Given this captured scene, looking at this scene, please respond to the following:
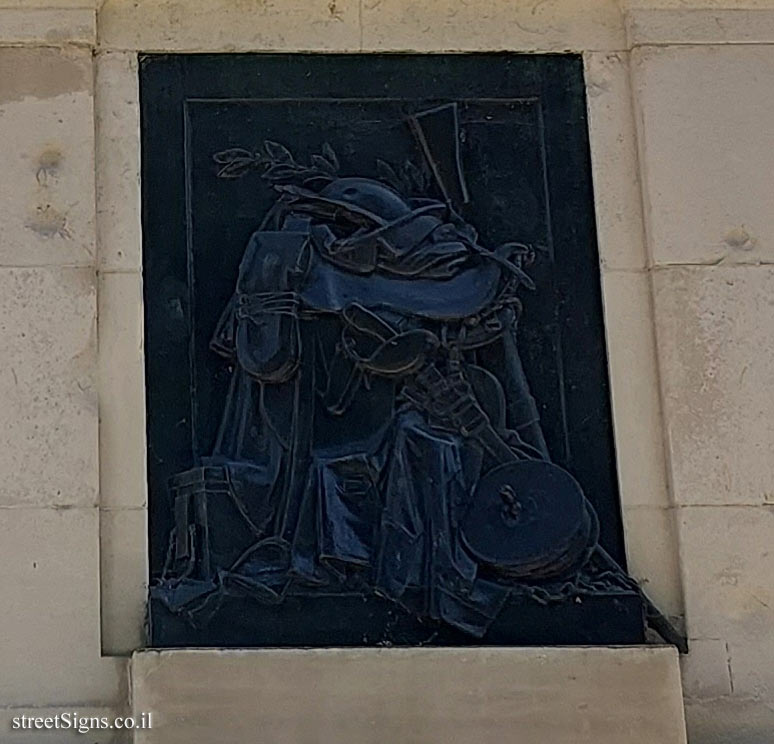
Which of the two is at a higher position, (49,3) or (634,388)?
(49,3)

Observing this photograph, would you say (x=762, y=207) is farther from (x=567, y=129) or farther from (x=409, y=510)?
(x=409, y=510)

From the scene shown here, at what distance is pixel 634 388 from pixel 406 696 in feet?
4.85

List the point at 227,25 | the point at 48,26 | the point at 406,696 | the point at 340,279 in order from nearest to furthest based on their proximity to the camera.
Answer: the point at 406,696
the point at 340,279
the point at 48,26
the point at 227,25

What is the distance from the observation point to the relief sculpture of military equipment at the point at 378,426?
7496 mm

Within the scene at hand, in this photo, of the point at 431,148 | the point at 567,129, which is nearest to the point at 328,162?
the point at 431,148

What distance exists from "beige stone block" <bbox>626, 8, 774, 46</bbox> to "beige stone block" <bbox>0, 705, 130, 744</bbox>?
127 inches

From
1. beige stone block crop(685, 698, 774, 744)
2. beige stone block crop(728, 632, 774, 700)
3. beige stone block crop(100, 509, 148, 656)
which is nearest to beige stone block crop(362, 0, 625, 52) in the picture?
beige stone block crop(100, 509, 148, 656)

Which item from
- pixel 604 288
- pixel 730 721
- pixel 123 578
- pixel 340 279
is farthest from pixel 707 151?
pixel 123 578

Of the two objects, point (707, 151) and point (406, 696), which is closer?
point (406, 696)

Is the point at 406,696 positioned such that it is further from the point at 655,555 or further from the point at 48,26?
the point at 48,26

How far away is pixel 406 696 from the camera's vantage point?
23.7 feet

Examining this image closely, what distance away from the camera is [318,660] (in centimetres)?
725

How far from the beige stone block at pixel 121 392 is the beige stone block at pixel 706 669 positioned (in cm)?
196

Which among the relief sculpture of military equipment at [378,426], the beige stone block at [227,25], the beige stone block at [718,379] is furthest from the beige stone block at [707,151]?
the beige stone block at [227,25]
